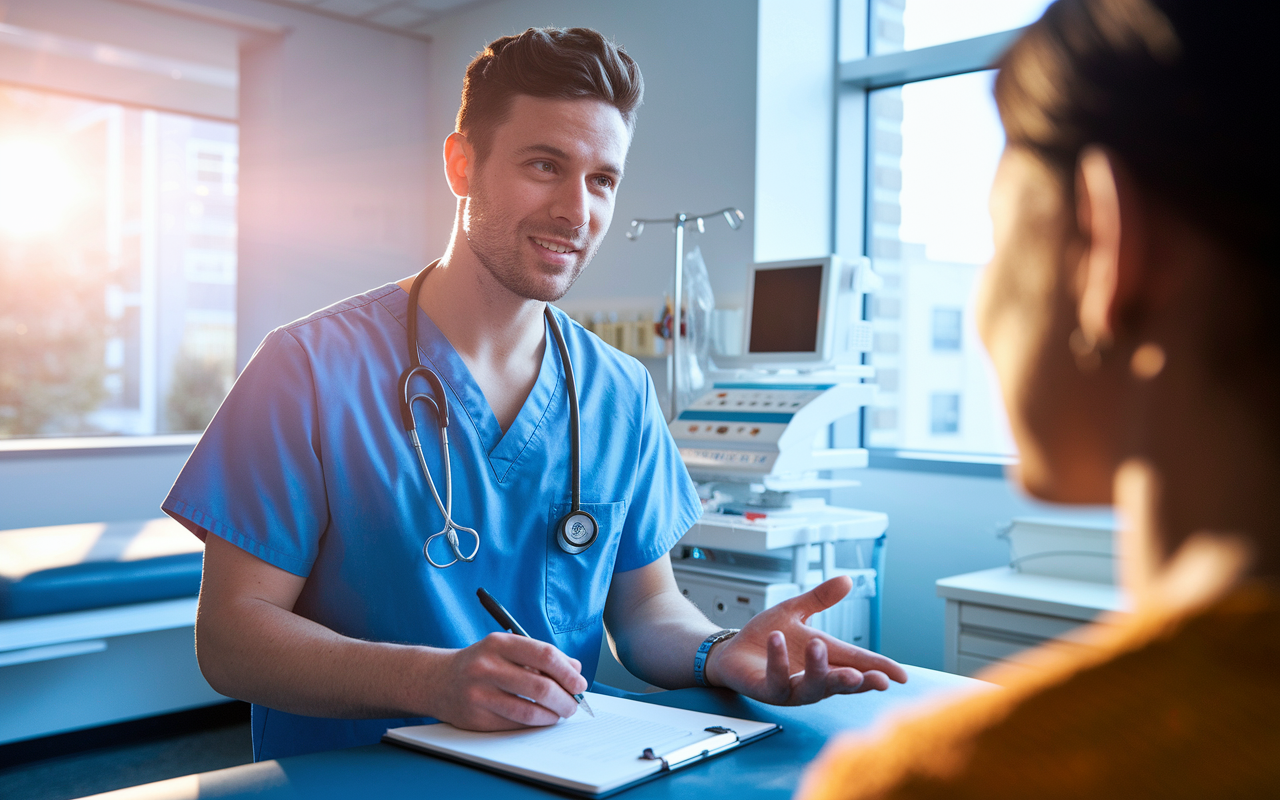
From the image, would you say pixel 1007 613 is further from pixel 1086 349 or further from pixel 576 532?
pixel 1086 349

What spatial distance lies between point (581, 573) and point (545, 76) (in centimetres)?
63

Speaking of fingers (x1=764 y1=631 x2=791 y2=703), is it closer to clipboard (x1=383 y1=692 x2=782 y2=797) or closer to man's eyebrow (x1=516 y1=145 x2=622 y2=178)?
clipboard (x1=383 y1=692 x2=782 y2=797)

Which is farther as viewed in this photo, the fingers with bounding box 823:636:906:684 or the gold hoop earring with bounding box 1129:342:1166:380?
the fingers with bounding box 823:636:906:684

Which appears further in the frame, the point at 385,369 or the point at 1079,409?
the point at 385,369

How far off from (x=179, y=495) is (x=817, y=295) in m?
1.77

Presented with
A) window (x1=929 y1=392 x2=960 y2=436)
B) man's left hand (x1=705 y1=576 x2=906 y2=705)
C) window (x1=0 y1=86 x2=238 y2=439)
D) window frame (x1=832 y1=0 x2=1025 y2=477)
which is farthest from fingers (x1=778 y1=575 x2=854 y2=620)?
window (x1=0 y1=86 x2=238 y2=439)

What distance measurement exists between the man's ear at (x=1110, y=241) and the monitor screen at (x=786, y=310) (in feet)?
7.13

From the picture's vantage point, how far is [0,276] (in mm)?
4191

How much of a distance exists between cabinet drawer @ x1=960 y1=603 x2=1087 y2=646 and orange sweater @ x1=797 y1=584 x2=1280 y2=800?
1861mm

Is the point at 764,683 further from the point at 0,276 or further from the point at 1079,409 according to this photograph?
the point at 0,276

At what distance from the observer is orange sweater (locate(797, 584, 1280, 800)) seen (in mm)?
269

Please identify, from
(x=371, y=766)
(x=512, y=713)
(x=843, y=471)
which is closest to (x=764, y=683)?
(x=512, y=713)

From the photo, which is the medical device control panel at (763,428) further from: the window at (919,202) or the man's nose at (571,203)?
the man's nose at (571,203)

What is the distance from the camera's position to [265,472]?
107 cm
